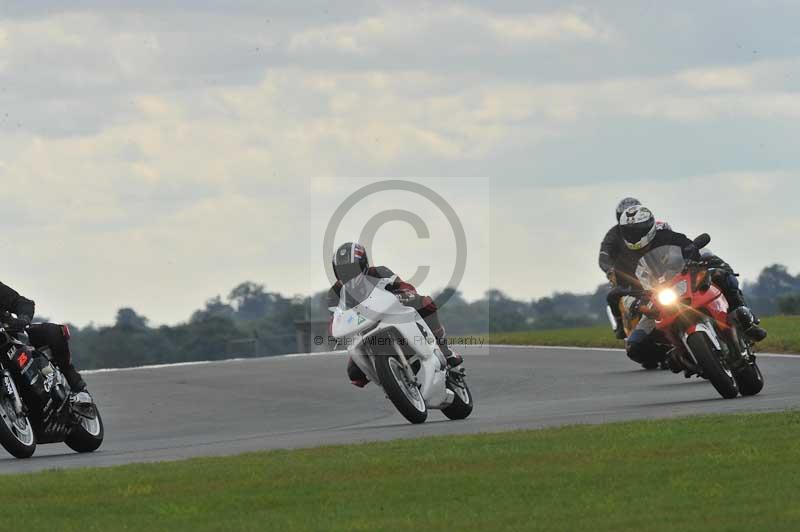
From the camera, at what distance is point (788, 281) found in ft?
224

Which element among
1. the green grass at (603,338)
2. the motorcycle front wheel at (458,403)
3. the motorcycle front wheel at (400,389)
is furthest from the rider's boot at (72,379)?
the green grass at (603,338)

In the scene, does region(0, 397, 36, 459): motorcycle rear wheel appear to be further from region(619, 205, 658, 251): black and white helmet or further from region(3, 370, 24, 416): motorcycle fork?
region(619, 205, 658, 251): black and white helmet

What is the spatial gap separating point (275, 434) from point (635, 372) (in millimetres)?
8126

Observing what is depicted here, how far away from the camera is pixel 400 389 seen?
1698 centimetres

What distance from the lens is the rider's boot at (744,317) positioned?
60.3 ft

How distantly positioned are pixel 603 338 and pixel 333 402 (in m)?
13.4

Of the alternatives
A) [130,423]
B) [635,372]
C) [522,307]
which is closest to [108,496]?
[130,423]

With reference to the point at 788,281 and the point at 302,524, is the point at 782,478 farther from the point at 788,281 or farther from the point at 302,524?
A: the point at 788,281

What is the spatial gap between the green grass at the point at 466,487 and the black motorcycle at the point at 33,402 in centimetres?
238

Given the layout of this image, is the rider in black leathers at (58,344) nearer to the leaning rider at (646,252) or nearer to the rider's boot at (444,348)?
the rider's boot at (444,348)

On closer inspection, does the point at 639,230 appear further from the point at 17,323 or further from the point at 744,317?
the point at 17,323

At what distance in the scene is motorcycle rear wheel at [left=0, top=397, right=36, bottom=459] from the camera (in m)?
15.7

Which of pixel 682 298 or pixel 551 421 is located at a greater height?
pixel 682 298

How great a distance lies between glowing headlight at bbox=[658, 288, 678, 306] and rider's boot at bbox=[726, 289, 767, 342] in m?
0.69
